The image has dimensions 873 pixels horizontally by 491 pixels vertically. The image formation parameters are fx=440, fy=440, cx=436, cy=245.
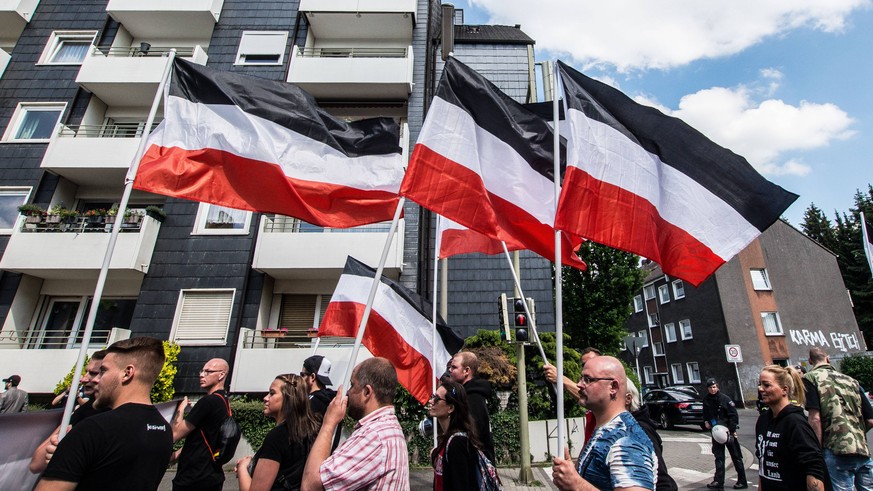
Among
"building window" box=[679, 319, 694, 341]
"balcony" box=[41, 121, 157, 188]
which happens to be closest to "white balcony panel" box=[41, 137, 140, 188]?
A: "balcony" box=[41, 121, 157, 188]

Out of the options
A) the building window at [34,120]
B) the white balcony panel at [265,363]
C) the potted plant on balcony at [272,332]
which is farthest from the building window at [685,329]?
the building window at [34,120]

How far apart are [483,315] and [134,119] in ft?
47.4

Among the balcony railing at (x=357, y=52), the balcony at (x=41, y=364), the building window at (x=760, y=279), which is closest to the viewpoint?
the balcony at (x=41, y=364)

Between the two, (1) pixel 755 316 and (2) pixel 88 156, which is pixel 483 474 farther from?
(1) pixel 755 316

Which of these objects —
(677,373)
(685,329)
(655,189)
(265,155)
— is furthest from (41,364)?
(677,373)

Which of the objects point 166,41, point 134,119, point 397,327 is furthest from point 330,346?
point 166,41

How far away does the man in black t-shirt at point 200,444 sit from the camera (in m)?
3.66

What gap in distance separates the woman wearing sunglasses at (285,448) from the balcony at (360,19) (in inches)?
661

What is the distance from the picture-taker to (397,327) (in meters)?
7.09

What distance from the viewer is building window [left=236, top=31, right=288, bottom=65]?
16.6 m

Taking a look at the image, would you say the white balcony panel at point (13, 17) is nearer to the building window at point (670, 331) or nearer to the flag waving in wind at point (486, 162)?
the flag waving in wind at point (486, 162)

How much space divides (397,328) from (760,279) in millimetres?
31860

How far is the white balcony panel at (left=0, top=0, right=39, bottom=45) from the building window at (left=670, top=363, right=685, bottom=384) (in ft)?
135

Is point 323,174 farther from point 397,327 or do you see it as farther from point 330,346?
point 330,346
